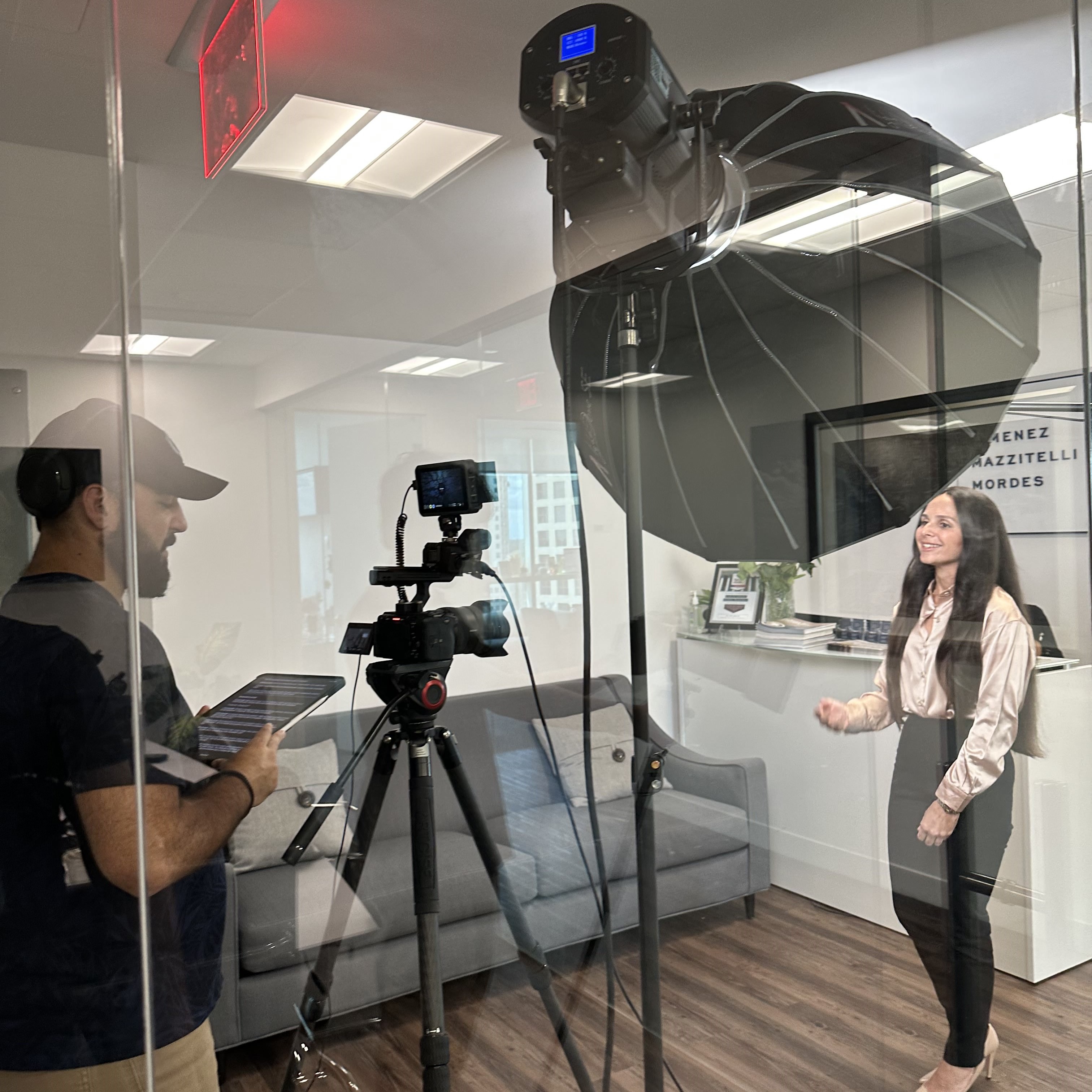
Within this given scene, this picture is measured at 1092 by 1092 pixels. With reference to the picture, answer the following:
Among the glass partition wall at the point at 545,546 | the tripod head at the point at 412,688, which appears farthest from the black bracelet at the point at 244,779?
the tripod head at the point at 412,688

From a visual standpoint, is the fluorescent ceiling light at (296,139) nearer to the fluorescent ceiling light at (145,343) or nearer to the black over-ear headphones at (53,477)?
the fluorescent ceiling light at (145,343)

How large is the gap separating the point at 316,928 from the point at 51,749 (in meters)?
0.35

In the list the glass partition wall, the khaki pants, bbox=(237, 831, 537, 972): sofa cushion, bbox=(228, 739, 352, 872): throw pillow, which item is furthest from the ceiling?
the khaki pants

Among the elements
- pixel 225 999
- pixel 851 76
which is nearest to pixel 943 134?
pixel 851 76

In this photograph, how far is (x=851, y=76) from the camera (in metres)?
0.76

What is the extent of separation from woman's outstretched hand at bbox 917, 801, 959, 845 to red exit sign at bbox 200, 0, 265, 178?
2.91ft

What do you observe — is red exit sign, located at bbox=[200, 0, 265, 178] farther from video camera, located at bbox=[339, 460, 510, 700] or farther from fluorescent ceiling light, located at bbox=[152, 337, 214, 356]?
video camera, located at bbox=[339, 460, 510, 700]

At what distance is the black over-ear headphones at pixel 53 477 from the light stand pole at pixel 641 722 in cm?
57

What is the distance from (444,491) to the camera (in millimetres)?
877

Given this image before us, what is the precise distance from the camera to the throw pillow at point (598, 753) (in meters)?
0.85

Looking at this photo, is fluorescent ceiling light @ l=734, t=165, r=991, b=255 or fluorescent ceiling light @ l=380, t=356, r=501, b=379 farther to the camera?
fluorescent ceiling light @ l=380, t=356, r=501, b=379

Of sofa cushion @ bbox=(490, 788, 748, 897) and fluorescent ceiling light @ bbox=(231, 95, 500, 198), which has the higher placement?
fluorescent ceiling light @ bbox=(231, 95, 500, 198)

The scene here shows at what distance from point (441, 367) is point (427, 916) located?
54 centimetres

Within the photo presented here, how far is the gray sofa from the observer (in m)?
0.86
